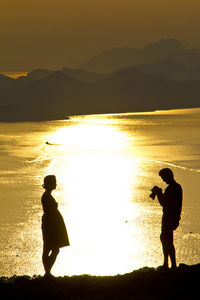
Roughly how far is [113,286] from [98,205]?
55.2 m

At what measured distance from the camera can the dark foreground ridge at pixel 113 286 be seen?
10.6 meters

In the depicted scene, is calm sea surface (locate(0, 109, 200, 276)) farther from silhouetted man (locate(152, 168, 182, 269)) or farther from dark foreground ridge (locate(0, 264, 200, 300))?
→ silhouetted man (locate(152, 168, 182, 269))

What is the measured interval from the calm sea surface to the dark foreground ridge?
91.5ft

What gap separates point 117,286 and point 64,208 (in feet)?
169

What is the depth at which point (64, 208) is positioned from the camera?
62.6m

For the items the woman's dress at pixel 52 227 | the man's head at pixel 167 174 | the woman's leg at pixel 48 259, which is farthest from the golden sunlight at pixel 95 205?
the man's head at pixel 167 174

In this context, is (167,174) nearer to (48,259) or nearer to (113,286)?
(113,286)

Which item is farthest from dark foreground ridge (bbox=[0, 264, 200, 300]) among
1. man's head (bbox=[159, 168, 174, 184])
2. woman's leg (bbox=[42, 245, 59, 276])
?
man's head (bbox=[159, 168, 174, 184])

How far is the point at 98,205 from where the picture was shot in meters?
66.6

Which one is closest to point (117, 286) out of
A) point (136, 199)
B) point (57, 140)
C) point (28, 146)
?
point (136, 199)

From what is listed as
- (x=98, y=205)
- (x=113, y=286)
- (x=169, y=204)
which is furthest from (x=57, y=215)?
(x=98, y=205)

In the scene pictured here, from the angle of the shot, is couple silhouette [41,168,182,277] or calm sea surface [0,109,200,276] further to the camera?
calm sea surface [0,109,200,276]

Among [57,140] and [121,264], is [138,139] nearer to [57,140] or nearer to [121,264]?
[57,140]

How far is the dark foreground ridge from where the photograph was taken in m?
10.6
